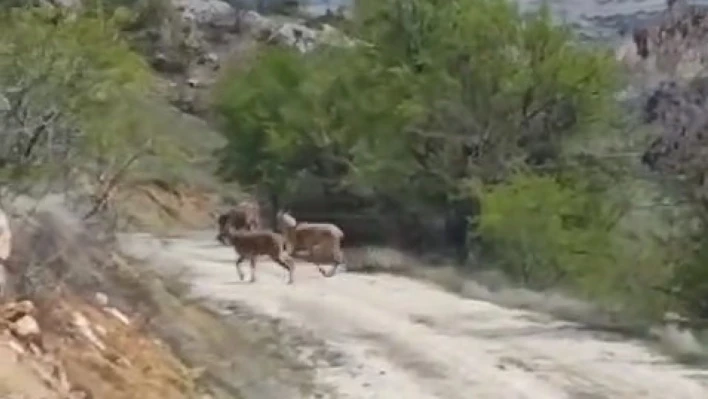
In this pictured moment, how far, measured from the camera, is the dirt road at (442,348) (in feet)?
51.1

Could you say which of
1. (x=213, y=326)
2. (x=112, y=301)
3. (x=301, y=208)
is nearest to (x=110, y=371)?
(x=112, y=301)

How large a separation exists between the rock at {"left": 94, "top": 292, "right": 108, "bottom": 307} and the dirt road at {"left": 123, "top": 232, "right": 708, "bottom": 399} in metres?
3.08

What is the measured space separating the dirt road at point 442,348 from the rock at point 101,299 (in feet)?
10.1

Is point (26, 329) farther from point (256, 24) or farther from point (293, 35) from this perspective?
point (256, 24)

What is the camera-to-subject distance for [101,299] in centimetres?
1241

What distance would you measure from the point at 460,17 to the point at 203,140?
18.9 metres

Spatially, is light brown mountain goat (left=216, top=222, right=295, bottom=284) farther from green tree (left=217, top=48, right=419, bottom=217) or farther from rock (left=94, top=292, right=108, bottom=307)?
rock (left=94, top=292, right=108, bottom=307)

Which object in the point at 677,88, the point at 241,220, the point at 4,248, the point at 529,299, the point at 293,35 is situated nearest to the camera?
the point at 4,248

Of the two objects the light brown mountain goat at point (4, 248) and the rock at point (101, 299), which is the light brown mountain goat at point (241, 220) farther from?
the light brown mountain goat at point (4, 248)

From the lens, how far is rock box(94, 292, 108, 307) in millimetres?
12297

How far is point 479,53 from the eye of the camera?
32.3 m

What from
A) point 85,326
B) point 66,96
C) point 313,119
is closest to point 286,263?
point 66,96

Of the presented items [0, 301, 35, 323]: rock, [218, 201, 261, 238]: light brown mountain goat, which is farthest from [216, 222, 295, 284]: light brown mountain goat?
[0, 301, 35, 323]: rock

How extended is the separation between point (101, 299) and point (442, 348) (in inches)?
242
